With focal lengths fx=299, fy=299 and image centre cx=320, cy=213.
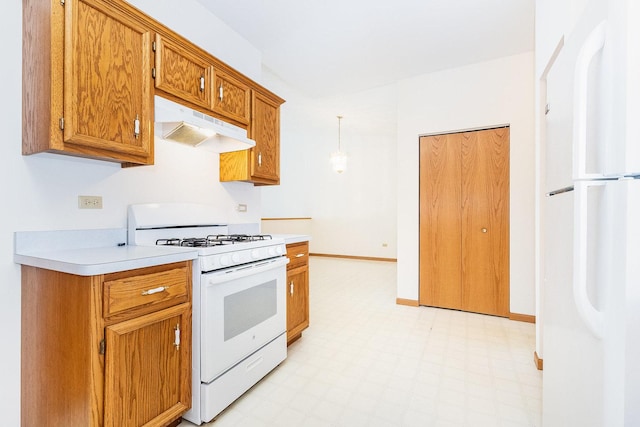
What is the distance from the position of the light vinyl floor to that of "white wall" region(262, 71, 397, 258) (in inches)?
143

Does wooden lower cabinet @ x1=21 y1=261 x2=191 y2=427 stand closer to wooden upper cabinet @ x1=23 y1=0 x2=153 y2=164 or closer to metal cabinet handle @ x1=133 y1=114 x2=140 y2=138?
wooden upper cabinet @ x1=23 y1=0 x2=153 y2=164

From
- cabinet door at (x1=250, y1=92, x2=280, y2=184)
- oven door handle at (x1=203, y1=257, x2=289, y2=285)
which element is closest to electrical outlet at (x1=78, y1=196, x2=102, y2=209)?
oven door handle at (x1=203, y1=257, x2=289, y2=285)

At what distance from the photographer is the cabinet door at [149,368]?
1274mm

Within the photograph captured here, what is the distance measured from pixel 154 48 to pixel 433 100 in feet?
9.79

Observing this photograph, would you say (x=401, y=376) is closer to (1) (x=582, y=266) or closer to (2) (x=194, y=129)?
(1) (x=582, y=266)

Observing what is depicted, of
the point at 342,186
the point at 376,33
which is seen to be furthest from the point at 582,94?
the point at 342,186

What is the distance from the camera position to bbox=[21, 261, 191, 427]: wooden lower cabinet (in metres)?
1.22

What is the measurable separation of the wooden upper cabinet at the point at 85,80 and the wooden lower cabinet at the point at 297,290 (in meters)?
1.36

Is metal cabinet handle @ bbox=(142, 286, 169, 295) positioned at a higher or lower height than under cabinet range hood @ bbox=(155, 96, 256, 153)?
lower

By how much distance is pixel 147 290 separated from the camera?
4.60 ft

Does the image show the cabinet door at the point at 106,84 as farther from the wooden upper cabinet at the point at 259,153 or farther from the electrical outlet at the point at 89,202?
the wooden upper cabinet at the point at 259,153

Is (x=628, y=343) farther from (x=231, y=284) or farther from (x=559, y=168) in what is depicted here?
(x=231, y=284)

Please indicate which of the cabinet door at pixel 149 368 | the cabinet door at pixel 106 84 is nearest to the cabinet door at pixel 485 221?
the cabinet door at pixel 149 368

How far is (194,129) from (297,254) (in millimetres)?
1267
